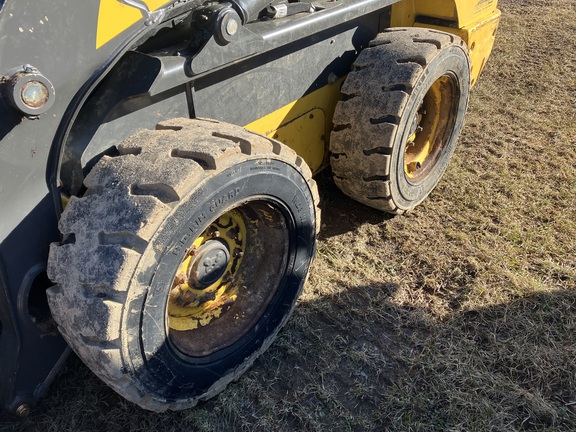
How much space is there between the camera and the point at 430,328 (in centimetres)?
287

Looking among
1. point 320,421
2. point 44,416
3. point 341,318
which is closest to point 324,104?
point 341,318

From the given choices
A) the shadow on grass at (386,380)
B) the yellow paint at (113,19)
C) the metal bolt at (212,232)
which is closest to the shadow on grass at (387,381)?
the shadow on grass at (386,380)

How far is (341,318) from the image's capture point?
2934 mm

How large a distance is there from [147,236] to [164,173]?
23 cm

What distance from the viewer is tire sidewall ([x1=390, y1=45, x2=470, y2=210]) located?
3039 mm

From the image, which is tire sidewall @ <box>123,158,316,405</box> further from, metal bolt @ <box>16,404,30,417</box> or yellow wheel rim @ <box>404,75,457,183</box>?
yellow wheel rim @ <box>404,75,457,183</box>

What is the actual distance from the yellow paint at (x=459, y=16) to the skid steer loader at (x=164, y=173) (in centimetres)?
70

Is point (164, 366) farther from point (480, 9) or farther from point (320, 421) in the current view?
point (480, 9)

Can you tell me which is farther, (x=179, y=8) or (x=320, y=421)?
(x=320, y=421)

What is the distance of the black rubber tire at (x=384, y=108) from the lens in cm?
295

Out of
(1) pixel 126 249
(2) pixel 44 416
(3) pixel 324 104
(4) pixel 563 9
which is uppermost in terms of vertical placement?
(1) pixel 126 249

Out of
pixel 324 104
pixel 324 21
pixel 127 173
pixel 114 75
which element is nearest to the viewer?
pixel 127 173

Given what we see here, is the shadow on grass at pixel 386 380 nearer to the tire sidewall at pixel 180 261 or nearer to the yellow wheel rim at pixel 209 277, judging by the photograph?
the tire sidewall at pixel 180 261

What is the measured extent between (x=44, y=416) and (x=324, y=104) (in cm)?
208
